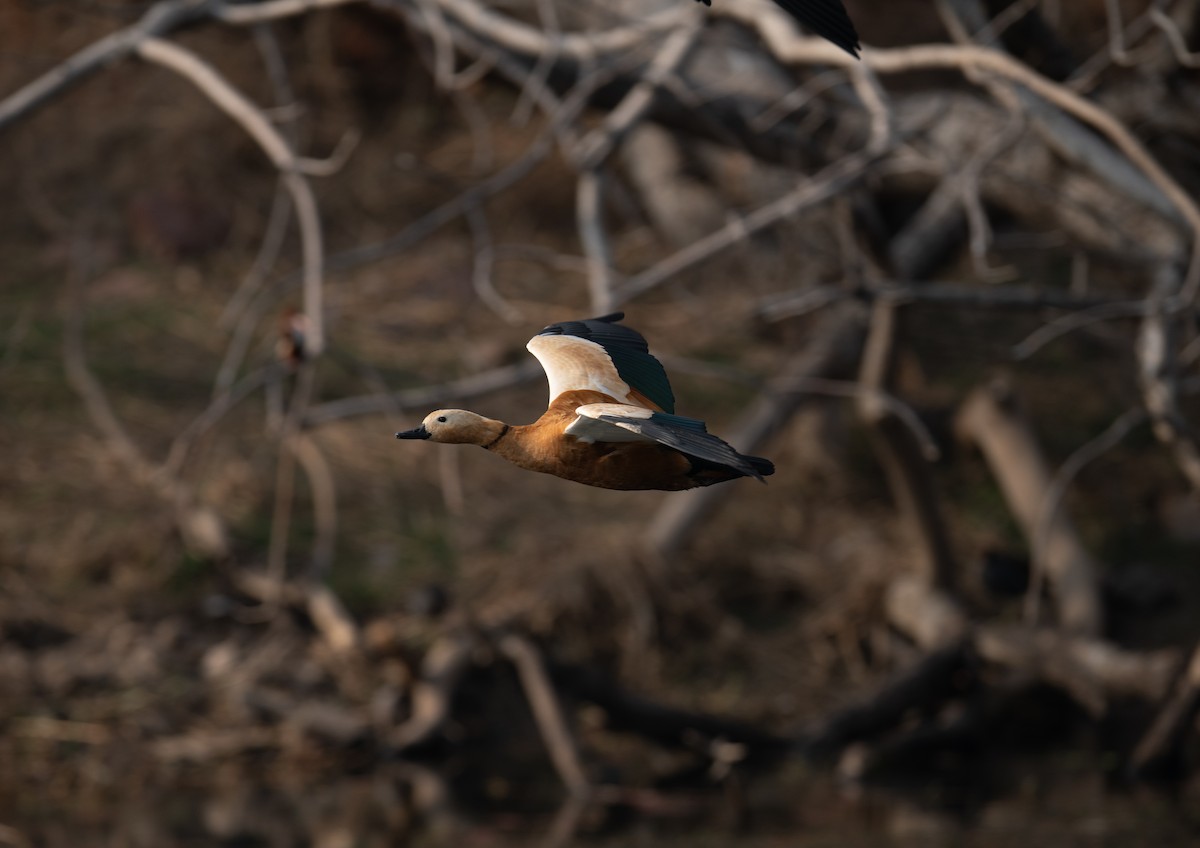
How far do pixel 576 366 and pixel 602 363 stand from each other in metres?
0.04

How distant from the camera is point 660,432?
177cm

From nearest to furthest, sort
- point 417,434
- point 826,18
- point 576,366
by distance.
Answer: point 417,434 → point 826,18 → point 576,366

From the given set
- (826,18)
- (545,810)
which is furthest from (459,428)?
(545,810)

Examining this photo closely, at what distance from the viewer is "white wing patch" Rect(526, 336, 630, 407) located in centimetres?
211

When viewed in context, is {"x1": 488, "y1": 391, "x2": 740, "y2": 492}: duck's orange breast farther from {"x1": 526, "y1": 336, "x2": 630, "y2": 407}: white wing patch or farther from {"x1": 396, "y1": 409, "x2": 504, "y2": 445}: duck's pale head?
{"x1": 526, "y1": 336, "x2": 630, "y2": 407}: white wing patch

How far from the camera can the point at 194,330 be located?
28.4 feet

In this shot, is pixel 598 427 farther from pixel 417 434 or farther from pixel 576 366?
pixel 576 366

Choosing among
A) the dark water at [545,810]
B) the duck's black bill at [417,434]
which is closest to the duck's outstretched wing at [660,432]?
the duck's black bill at [417,434]

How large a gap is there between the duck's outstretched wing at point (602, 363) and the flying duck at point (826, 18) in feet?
1.48

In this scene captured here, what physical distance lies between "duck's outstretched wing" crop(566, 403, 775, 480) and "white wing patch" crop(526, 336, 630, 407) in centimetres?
20

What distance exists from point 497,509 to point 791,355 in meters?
1.44

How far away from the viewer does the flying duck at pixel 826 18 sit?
6.60 feet

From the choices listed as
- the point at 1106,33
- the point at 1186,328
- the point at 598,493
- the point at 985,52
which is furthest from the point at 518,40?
the point at 1106,33

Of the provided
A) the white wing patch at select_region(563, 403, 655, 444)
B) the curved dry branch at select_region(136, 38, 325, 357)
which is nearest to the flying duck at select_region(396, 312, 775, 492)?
the white wing patch at select_region(563, 403, 655, 444)
